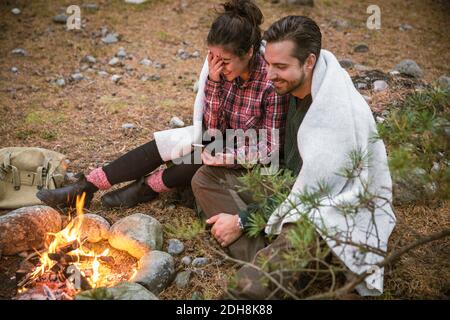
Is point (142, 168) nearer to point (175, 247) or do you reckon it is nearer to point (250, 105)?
point (175, 247)

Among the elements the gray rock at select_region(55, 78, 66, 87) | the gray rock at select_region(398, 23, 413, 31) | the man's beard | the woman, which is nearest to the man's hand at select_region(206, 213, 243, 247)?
the woman

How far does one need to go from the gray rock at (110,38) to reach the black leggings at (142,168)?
346cm

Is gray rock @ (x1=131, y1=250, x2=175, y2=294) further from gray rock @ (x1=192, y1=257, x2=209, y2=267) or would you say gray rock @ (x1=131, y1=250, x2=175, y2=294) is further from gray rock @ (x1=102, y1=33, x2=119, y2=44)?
gray rock @ (x1=102, y1=33, x2=119, y2=44)

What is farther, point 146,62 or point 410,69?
point 146,62

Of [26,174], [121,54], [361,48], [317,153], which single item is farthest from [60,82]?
[361,48]

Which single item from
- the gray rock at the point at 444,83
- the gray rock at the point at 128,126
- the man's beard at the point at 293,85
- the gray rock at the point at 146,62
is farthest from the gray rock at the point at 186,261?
the gray rock at the point at 146,62

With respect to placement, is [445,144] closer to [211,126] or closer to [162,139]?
[211,126]

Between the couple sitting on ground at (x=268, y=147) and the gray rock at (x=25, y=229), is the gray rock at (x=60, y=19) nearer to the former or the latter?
the couple sitting on ground at (x=268, y=147)

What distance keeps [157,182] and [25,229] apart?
1.02m

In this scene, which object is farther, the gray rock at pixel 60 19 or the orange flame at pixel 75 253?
the gray rock at pixel 60 19

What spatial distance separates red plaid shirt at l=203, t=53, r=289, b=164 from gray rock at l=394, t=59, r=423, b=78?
2.82 metres

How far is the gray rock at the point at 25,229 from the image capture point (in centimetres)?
282

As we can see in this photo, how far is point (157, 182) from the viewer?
3.44 meters
